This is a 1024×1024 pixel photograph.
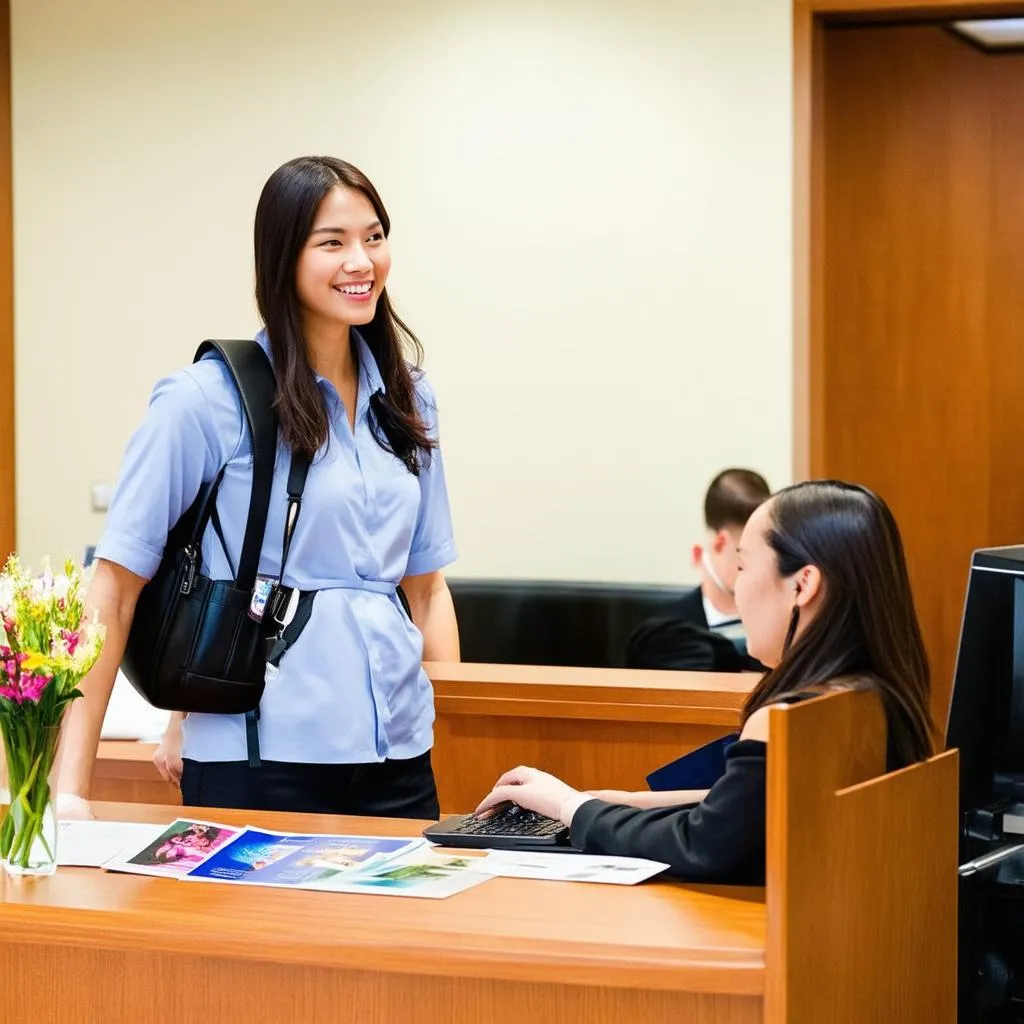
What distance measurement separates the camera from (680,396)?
15.9 ft

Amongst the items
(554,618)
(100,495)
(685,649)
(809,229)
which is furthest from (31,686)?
(100,495)

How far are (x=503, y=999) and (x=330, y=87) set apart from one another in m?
4.06

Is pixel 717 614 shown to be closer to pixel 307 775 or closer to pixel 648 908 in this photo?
A: pixel 307 775

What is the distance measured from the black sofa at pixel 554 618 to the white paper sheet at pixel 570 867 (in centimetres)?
284

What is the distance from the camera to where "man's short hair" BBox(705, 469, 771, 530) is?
3959mm

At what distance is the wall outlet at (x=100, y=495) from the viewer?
5.42 m

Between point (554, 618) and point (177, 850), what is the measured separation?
296 cm

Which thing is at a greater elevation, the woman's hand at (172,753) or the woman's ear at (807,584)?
the woman's ear at (807,584)

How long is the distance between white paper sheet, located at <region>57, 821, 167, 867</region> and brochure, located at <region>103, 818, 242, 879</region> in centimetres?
2

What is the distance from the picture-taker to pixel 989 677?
6.31ft

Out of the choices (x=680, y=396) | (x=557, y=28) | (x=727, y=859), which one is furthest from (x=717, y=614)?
(x=727, y=859)

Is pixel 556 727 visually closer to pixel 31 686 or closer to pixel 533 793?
pixel 533 793

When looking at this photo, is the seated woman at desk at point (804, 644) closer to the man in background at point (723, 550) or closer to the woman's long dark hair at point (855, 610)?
the woman's long dark hair at point (855, 610)

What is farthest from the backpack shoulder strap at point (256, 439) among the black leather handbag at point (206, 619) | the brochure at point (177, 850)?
the brochure at point (177, 850)
